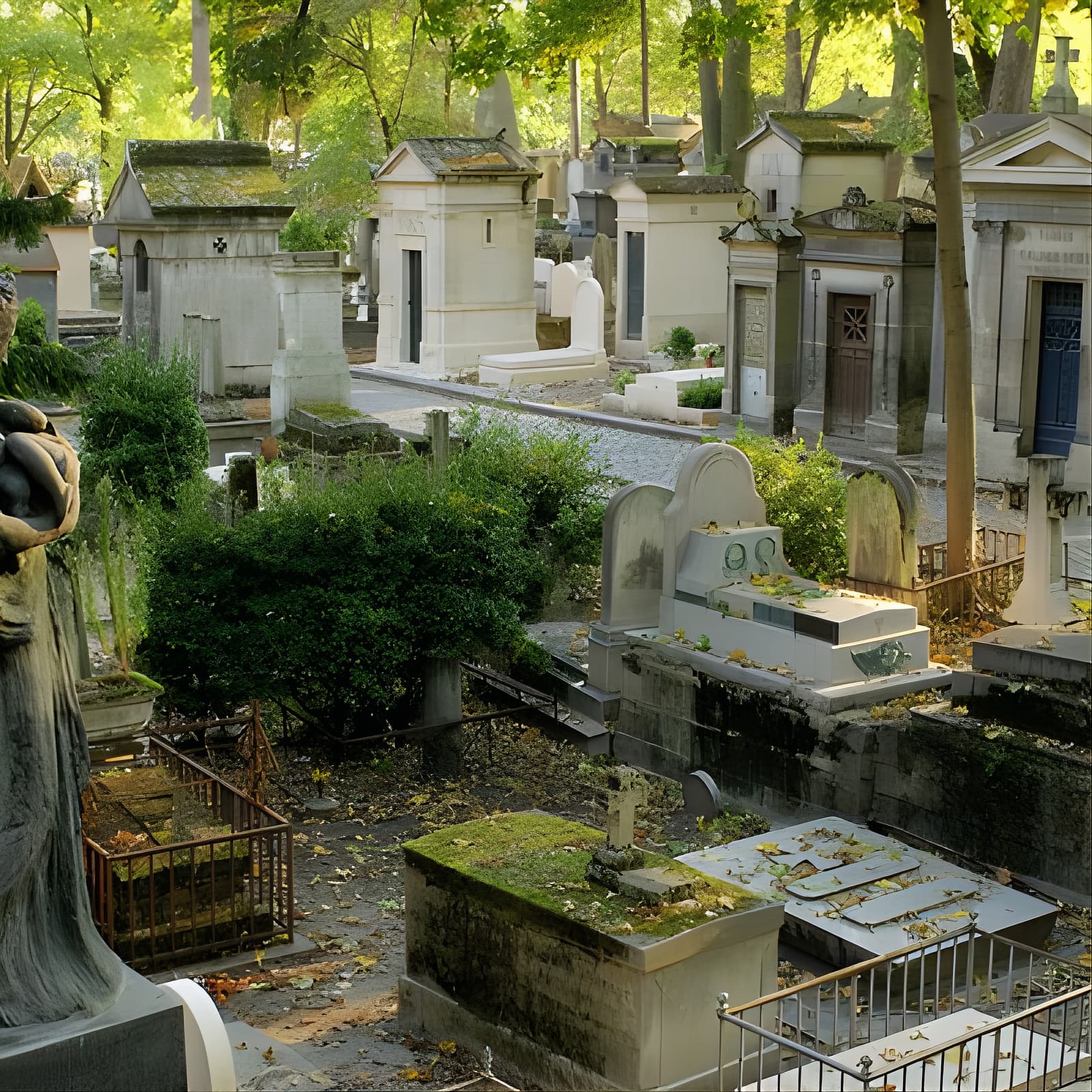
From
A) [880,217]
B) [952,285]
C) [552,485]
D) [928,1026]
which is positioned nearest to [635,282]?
[880,217]

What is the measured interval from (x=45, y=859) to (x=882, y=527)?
25.2ft

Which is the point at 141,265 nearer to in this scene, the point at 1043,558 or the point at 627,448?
the point at 627,448

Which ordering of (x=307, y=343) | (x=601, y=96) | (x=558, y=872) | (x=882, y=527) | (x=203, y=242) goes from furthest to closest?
(x=601, y=96) → (x=203, y=242) → (x=307, y=343) → (x=882, y=527) → (x=558, y=872)

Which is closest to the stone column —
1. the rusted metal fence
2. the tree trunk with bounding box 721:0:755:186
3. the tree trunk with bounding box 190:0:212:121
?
the rusted metal fence

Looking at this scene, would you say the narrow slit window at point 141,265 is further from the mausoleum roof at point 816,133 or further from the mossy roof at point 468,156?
the mausoleum roof at point 816,133

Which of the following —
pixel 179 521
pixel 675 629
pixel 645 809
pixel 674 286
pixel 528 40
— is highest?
pixel 528 40

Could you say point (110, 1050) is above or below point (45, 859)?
below

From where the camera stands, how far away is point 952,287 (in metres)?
12.5

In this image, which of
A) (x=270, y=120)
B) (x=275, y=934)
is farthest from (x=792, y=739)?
(x=270, y=120)

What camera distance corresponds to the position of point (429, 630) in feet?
32.5

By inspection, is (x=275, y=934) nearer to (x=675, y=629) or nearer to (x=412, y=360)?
(x=675, y=629)

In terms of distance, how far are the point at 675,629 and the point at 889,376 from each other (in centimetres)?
814

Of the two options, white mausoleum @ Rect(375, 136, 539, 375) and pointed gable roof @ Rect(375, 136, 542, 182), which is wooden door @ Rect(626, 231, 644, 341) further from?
pointed gable roof @ Rect(375, 136, 542, 182)

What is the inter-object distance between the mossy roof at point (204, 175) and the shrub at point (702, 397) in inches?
215
